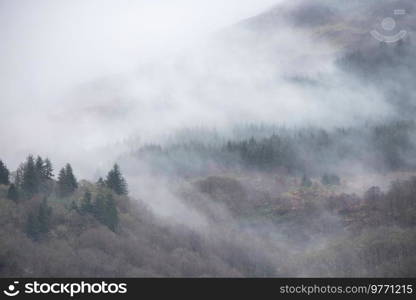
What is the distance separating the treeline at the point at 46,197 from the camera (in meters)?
124

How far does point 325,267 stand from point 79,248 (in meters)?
57.6

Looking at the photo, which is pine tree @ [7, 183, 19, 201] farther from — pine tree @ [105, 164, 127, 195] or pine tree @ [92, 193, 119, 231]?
pine tree @ [105, 164, 127, 195]

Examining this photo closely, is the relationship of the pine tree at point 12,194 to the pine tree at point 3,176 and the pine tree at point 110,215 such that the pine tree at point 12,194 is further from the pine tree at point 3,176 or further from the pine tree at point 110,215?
the pine tree at point 110,215

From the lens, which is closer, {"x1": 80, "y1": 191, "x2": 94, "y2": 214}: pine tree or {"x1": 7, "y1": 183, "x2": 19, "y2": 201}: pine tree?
{"x1": 7, "y1": 183, "x2": 19, "y2": 201}: pine tree

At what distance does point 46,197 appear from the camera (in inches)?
5108

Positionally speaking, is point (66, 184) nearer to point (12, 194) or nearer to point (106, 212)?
point (106, 212)

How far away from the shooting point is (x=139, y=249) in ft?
433

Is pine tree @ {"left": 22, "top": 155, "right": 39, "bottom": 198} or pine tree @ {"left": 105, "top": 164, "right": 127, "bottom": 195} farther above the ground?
pine tree @ {"left": 105, "top": 164, "right": 127, "bottom": 195}

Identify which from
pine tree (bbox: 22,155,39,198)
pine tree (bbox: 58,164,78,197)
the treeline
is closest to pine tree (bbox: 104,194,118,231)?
the treeline

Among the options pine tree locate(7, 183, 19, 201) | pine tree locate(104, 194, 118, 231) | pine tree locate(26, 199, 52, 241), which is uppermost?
pine tree locate(7, 183, 19, 201)

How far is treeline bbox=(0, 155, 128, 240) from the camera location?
12406 cm

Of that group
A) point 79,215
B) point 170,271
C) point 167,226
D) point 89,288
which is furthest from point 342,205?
point 89,288

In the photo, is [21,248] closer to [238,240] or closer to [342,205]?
[238,240]

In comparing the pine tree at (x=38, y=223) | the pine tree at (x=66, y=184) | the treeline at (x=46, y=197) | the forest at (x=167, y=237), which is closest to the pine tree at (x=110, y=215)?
the treeline at (x=46, y=197)
